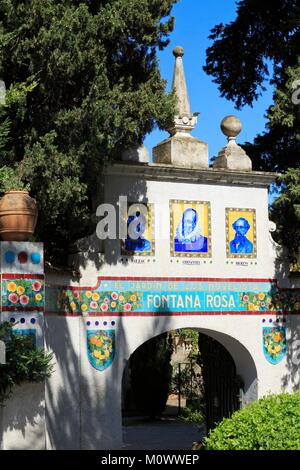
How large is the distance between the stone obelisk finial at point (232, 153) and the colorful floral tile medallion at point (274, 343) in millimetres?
3159

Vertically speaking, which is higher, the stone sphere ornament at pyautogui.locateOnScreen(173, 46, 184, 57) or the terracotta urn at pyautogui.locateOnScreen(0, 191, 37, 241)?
the stone sphere ornament at pyautogui.locateOnScreen(173, 46, 184, 57)

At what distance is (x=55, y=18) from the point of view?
36.9 ft

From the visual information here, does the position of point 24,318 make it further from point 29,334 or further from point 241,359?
point 241,359

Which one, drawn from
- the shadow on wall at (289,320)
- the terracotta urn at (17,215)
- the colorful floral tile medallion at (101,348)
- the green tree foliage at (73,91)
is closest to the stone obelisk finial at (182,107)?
the green tree foliage at (73,91)

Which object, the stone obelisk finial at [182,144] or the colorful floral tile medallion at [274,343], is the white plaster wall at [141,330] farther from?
the stone obelisk finial at [182,144]

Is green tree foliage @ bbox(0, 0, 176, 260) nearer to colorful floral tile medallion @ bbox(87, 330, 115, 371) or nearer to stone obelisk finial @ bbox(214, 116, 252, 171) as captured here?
colorful floral tile medallion @ bbox(87, 330, 115, 371)

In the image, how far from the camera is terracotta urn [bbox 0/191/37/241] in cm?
1078

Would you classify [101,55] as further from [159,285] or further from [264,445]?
[264,445]

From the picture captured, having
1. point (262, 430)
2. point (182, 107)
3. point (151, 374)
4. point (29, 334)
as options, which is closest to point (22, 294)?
point (29, 334)

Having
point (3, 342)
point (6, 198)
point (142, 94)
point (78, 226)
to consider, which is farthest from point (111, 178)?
point (3, 342)

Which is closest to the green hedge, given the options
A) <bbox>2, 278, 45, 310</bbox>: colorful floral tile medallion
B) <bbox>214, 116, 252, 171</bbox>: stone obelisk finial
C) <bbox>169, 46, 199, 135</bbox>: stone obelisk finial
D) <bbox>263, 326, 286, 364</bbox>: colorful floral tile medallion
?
<bbox>2, 278, 45, 310</bbox>: colorful floral tile medallion

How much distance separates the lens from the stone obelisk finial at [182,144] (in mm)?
13961

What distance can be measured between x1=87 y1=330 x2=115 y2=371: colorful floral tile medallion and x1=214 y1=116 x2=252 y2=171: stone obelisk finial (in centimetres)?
401

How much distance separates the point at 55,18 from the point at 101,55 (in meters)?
0.98
